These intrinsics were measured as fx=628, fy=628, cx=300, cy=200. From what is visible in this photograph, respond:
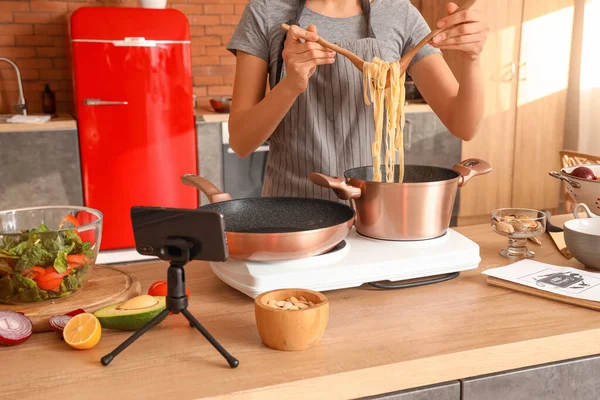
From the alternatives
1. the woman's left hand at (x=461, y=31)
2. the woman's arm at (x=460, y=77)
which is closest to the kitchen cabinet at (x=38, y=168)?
the woman's arm at (x=460, y=77)

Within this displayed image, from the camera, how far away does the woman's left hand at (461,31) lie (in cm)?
133

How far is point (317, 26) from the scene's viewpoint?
169 centimetres

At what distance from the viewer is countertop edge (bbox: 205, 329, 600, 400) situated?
0.88 m

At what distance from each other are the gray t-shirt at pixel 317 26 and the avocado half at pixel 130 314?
842 mm

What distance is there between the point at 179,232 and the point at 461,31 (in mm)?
782

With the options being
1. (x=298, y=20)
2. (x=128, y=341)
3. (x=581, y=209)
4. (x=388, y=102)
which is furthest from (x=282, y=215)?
(x=581, y=209)

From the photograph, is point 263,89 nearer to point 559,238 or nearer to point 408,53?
point 408,53

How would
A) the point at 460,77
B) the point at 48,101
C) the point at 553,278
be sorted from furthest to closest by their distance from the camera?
the point at 48,101 < the point at 460,77 < the point at 553,278

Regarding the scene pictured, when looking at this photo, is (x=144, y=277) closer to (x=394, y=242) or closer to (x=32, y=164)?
(x=394, y=242)

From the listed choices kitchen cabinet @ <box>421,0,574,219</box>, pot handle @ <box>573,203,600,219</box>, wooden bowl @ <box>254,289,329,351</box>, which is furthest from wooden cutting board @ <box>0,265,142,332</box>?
kitchen cabinet @ <box>421,0,574,219</box>

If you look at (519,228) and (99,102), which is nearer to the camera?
(519,228)

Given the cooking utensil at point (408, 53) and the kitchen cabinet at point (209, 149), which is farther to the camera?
the kitchen cabinet at point (209, 149)

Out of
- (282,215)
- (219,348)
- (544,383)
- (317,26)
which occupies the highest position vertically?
(317,26)

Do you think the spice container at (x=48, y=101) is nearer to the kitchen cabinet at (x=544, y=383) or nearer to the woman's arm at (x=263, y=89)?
the woman's arm at (x=263, y=89)
